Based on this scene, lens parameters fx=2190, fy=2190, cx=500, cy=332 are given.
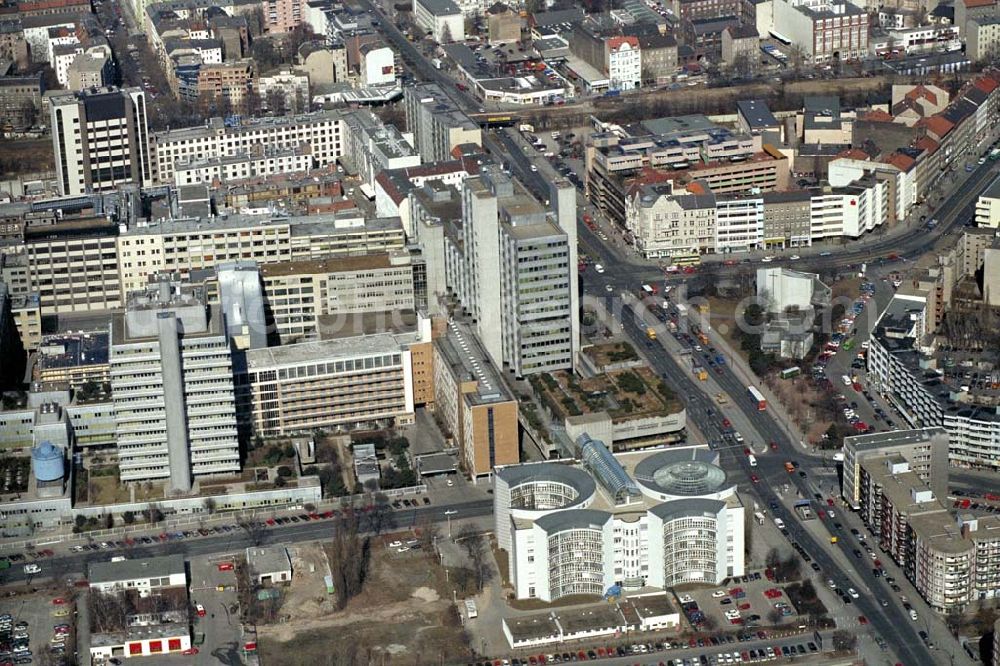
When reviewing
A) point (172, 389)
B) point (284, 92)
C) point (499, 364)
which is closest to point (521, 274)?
point (499, 364)

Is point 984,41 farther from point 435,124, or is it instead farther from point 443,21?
point 435,124

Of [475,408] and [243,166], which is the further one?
[243,166]

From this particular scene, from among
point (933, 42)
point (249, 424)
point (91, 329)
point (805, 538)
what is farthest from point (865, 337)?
point (933, 42)

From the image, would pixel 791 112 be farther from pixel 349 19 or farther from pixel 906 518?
pixel 906 518

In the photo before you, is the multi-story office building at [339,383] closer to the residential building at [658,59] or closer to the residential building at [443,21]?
the residential building at [658,59]

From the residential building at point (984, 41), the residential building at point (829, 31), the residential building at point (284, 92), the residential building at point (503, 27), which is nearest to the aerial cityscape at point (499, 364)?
the residential building at point (284, 92)

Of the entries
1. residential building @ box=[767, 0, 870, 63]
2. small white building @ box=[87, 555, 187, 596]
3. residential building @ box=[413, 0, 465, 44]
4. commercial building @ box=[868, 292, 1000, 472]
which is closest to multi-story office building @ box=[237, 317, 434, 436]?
small white building @ box=[87, 555, 187, 596]
